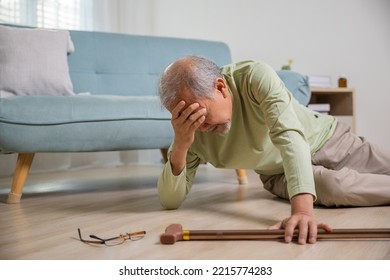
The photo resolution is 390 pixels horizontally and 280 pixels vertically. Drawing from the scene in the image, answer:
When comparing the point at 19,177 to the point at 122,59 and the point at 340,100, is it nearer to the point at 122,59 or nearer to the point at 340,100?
the point at 122,59

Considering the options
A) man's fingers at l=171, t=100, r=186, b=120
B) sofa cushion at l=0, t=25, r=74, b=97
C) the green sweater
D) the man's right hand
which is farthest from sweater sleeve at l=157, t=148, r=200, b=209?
sofa cushion at l=0, t=25, r=74, b=97

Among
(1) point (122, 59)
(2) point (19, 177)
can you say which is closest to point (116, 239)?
(2) point (19, 177)

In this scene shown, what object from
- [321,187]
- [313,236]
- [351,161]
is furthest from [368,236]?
[351,161]

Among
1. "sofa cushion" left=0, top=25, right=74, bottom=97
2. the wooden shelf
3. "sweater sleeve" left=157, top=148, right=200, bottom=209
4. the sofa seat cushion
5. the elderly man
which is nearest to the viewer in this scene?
the elderly man

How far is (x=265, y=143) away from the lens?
4.87 ft

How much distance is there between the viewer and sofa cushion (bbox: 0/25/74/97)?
2.13 meters

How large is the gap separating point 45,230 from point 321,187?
80cm

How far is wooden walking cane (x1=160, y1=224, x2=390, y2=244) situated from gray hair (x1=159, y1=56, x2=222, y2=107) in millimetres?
311

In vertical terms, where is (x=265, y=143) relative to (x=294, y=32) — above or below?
below

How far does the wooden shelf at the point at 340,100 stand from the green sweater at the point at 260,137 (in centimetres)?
155

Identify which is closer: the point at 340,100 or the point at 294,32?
the point at 340,100

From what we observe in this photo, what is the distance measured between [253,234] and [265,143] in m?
0.45

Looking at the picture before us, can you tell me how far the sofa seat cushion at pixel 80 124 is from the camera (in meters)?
1.79

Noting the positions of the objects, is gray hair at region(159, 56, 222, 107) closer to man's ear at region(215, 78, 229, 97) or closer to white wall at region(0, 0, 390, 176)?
man's ear at region(215, 78, 229, 97)
